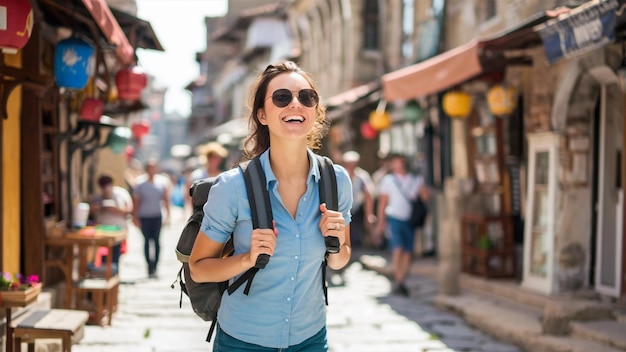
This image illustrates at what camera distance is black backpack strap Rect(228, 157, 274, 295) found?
9.59 feet

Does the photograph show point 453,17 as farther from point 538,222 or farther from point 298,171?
point 298,171

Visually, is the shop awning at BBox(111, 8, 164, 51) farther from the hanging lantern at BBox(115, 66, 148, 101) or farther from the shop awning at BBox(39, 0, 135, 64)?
the shop awning at BBox(39, 0, 135, 64)

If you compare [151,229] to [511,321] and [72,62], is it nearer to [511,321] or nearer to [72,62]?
[72,62]

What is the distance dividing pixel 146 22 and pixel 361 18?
12.1m

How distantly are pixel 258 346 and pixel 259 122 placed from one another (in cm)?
91

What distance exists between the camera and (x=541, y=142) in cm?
971

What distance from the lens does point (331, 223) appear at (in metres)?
3.00

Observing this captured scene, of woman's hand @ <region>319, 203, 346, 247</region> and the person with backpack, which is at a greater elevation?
woman's hand @ <region>319, 203, 346, 247</region>

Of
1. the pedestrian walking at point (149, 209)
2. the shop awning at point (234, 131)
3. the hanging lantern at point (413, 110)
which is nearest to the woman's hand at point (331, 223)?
the pedestrian walking at point (149, 209)

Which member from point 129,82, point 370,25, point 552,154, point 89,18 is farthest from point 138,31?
point 370,25

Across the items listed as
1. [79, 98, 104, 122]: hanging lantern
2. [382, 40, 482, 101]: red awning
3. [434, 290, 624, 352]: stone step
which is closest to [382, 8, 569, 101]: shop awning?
[382, 40, 482, 101]: red awning

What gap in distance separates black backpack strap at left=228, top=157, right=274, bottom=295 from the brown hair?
0.31 m

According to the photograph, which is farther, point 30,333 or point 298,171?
point 30,333

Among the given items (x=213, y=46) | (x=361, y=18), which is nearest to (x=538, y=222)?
(x=361, y=18)
